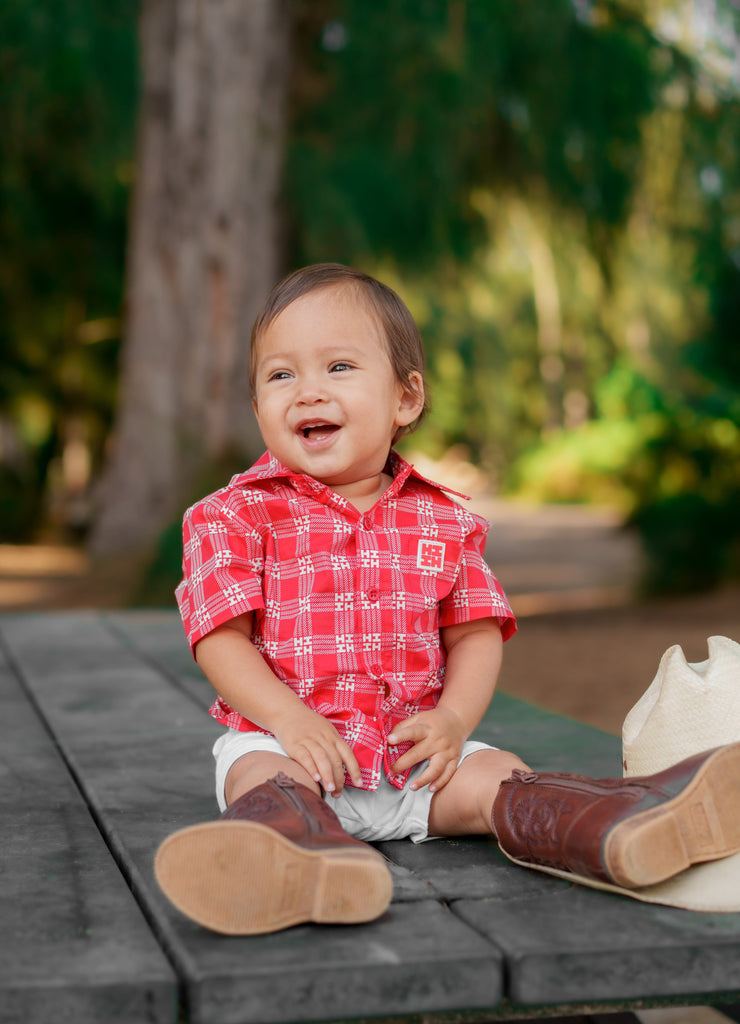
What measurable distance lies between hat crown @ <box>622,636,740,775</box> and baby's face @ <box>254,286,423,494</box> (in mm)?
547

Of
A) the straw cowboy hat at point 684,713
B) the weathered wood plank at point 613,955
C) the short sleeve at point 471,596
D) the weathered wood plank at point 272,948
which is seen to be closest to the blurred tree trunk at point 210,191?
the weathered wood plank at point 272,948

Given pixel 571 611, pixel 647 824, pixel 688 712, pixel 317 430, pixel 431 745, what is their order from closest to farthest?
pixel 647 824 → pixel 688 712 → pixel 431 745 → pixel 317 430 → pixel 571 611

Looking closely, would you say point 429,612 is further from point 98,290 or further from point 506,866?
point 98,290

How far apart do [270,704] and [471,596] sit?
381 millimetres

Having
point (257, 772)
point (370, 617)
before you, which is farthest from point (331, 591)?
point (257, 772)

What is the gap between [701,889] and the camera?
1.33 meters

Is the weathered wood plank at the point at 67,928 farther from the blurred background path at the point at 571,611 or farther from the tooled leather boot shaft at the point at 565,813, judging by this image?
the blurred background path at the point at 571,611

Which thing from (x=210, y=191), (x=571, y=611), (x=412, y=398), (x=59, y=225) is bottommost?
(x=571, y=611)

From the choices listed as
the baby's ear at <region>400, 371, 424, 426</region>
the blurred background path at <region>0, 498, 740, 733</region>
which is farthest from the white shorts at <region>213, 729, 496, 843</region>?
the blurred background path at <region>0, 498, 740, 733</region>

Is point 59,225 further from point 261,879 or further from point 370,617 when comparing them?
point 261,879

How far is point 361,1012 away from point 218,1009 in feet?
0.45

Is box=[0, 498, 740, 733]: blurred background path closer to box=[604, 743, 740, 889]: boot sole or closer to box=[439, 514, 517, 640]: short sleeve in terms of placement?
box=[439, 514, 517, 640]: short sleeve

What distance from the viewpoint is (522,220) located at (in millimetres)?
8859

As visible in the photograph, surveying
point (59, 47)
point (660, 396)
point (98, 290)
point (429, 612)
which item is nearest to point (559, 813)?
point (429, 612)
